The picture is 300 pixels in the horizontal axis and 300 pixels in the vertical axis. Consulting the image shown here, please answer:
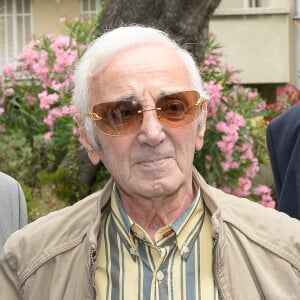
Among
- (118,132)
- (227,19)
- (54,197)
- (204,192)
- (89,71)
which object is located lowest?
(54,197)

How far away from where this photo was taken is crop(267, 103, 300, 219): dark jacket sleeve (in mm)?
3498

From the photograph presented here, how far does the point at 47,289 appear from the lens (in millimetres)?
2625

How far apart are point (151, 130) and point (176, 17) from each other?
4.15 meters

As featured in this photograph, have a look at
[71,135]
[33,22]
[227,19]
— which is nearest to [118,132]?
[71,135]

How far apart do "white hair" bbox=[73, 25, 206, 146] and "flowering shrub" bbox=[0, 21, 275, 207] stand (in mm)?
4363

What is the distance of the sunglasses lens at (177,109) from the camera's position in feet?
8.27

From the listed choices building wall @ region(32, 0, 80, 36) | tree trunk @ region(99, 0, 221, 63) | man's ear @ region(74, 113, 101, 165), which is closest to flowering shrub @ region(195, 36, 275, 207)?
tree trunk @ region(99, 0, 221, 63)

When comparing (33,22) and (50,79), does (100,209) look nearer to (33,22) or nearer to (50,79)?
(50,79)

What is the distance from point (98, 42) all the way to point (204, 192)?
0.61 meters

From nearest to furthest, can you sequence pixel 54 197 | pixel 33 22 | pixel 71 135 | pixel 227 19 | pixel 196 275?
pixel 196 275, pixel 54 197, pixel 71 135, pixel 227 19, pixel 33 22

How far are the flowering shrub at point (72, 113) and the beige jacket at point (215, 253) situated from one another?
441 cm

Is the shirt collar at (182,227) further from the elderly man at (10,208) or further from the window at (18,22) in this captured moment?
the window at (18,22)

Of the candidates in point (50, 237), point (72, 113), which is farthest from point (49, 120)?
point (50, 237)

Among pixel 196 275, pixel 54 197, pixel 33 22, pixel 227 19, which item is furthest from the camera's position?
pixel 33 22
